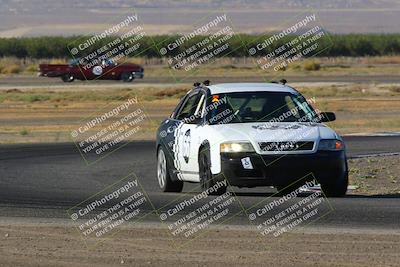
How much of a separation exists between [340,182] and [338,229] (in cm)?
302

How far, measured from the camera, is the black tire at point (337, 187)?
15227 millimetres

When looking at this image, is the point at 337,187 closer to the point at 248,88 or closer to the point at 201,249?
the point at 248,88

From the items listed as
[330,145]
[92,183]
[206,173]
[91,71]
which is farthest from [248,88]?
[91,71]

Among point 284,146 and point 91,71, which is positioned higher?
point 284,146

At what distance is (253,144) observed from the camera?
1488 cm

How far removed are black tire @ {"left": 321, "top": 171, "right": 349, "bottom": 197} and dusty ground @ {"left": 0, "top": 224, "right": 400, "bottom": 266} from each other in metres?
3.20

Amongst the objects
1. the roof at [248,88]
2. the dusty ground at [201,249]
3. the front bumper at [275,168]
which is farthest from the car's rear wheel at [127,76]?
the dusty ground at [201,249]

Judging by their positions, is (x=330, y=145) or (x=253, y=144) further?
(x=330, y=145)

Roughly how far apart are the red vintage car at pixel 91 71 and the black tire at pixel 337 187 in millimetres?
53915

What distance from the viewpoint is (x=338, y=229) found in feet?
40.2

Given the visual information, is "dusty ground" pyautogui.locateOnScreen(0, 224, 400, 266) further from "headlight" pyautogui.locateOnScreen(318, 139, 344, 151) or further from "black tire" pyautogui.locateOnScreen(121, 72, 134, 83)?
"black tire" pyautogui.locateOnScreen(121, 72, 134, 83)

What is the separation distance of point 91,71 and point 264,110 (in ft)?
176

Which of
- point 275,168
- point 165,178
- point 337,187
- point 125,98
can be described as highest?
point 165,178

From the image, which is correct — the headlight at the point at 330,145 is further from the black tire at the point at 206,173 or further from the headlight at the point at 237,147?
the black tire at the point at 206,173
